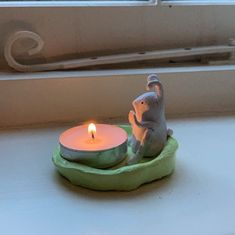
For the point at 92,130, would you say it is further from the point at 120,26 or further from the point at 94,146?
the point at 120,26

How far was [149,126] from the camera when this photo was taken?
63cm

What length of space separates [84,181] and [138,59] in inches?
15.9

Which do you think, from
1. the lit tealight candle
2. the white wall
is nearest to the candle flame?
the lit tealight candle

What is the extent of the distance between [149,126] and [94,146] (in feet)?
0.30

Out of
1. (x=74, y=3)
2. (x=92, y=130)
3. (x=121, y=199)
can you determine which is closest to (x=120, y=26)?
(x=74, y=3)

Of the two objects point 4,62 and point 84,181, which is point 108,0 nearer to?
point 4,62

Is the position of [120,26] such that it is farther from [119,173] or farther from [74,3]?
[119,173]

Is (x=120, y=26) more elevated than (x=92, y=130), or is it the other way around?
(x=120, y=26)

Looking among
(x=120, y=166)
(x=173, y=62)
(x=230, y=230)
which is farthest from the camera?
(x=173, y=62)

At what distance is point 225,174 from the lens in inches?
25.0

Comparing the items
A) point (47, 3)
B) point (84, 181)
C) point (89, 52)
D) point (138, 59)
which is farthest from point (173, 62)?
point (84, 181)

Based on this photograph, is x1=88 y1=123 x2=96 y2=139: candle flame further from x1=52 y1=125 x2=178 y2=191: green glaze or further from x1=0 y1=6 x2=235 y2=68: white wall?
x1=0 y1=6 x2=235 y2=68: white wall

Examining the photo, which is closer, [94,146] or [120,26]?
[94,146]

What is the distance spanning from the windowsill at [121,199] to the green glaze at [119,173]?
0.01 m
